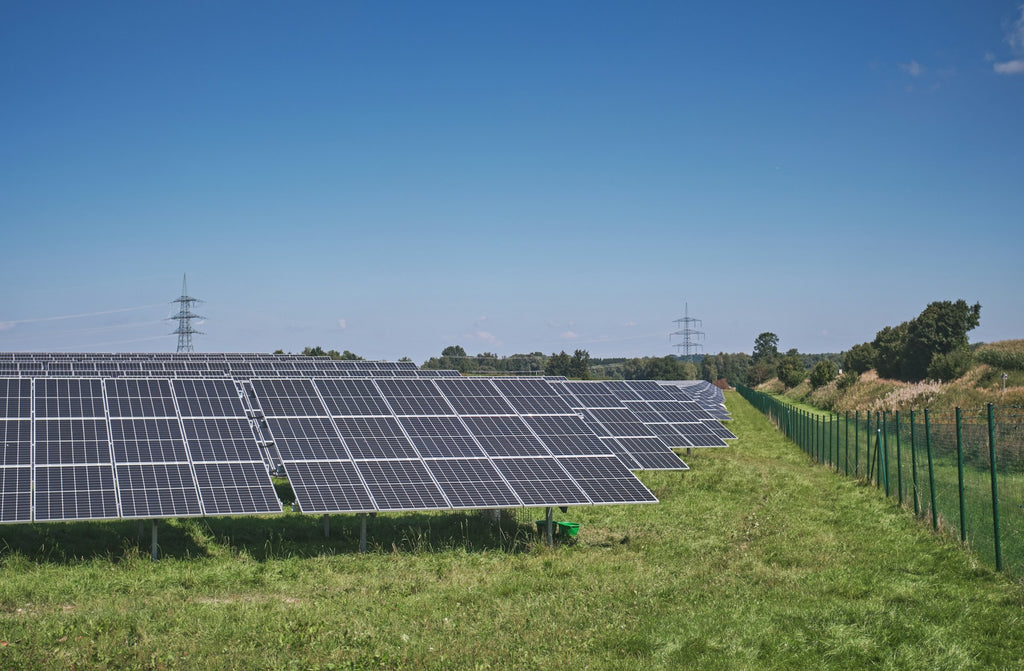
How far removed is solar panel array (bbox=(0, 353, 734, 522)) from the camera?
14.5 metres

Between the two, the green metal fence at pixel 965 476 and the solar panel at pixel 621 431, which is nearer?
the green metal fence at pixel 965 476

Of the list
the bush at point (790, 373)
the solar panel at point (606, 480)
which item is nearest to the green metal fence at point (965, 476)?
the solar panel at point (606, 480)

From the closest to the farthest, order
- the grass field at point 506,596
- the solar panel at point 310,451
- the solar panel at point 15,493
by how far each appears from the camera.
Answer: the grass field at point 506,596 → the solar panel at point 15,493 → the solar panel at point 310,451

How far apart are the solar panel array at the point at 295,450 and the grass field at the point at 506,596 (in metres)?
1.17

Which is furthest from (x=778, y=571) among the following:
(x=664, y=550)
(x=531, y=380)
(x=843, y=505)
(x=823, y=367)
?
(x=823, y=367)

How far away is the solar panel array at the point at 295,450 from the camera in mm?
14469

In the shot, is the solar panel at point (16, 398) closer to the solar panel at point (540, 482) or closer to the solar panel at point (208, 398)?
the solar panel at point (208, 398)

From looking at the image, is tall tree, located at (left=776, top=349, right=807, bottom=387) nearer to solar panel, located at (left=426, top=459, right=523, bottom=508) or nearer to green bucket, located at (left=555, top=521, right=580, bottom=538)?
green bucket, located at (left=555, top=521, right=580, bottom=538)

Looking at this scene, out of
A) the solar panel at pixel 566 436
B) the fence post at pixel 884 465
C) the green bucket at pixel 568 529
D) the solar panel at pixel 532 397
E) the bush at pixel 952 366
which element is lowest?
the green bucket at pixel 568 529

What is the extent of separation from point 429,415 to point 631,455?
6.35m

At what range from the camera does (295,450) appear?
16.4 metres

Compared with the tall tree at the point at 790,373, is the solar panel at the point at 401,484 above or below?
below

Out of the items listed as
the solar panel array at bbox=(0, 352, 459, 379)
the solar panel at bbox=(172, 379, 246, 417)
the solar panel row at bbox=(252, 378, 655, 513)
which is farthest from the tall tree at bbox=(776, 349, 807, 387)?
the solar panel at bbox=(172, 379, 246, 417)

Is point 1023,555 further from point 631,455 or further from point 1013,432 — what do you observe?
point 631,455
